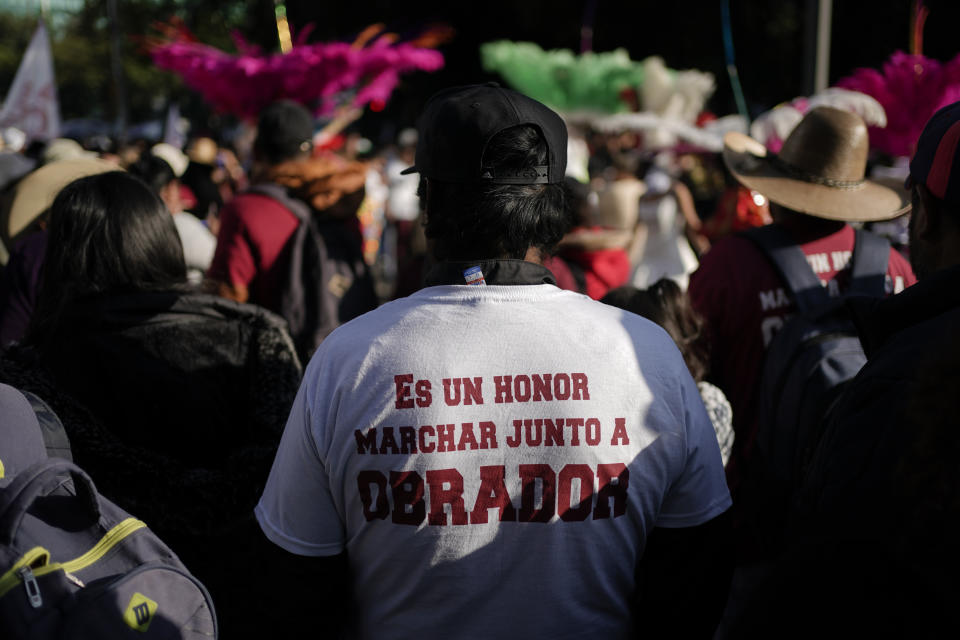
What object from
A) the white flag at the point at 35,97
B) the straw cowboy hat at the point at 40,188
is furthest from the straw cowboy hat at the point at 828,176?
the white flag at the point at 35,97

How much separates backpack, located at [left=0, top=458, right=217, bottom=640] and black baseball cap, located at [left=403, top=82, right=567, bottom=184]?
822mm

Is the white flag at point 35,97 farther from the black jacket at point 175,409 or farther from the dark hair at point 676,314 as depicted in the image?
the dark hair at point 676,314

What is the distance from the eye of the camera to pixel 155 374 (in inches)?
90.0

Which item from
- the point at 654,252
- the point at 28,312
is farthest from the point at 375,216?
the point at 28,312

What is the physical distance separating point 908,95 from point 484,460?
4394mm

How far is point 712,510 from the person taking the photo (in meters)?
1.67

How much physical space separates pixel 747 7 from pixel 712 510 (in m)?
17.1

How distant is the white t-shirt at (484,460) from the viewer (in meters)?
1.54

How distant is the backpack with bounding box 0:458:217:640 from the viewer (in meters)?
1.28

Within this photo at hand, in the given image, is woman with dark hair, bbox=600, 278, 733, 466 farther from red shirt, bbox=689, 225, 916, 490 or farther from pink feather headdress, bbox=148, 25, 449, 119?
pink feather headdress, bbox=148, 25, 449, 119

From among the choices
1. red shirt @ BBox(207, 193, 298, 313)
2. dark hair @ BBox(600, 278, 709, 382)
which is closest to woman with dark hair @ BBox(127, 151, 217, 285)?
red shirt @ BBox(207, 193, 298, 313)

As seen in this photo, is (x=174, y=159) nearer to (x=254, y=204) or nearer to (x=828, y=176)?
(x=254, y=204)

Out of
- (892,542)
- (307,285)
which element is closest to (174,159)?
(307,285)

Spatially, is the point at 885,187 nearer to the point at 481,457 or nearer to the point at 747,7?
the point at 481,457
